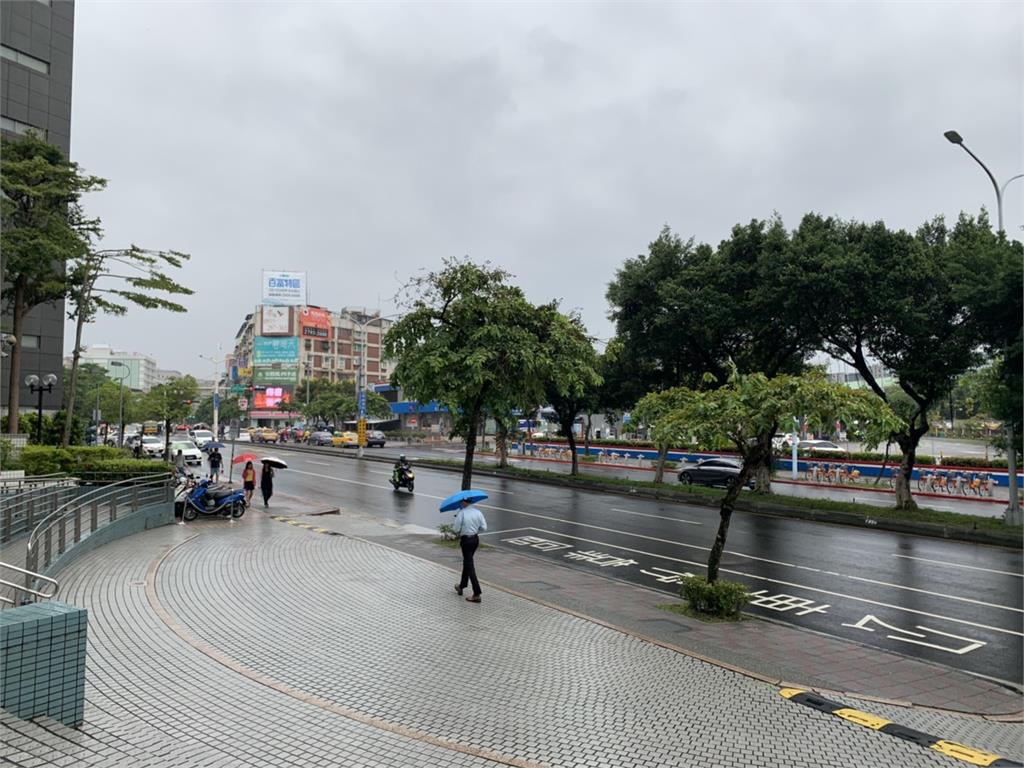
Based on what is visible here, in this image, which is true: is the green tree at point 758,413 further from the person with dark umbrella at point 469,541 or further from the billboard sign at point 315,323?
the billboard sign at point 315,323

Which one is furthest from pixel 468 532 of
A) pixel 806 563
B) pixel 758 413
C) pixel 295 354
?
pixel 295 354

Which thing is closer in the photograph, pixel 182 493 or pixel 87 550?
pixel 87 550

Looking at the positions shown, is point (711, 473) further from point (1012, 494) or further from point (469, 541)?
point (469, 541)

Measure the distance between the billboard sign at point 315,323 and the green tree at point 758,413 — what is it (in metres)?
114

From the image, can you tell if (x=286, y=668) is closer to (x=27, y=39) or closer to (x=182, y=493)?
(x=182, y=493)

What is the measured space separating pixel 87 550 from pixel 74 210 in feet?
65.9

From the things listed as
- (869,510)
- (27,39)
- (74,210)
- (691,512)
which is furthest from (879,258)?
(27,39)

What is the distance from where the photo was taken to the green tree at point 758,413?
10586mm

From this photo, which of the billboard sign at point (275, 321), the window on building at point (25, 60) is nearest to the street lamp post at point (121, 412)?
the window on building at point (25, 60)

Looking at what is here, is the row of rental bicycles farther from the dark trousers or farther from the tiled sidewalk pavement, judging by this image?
the tiled sidewalk pavement

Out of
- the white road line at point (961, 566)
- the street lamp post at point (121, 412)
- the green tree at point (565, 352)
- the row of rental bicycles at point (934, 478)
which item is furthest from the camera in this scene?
the street lamp post at point (121, 412)

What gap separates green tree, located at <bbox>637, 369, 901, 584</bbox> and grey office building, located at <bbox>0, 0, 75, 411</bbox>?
42.9 meters

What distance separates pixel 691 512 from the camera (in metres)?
24.6

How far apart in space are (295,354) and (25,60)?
69.2m
